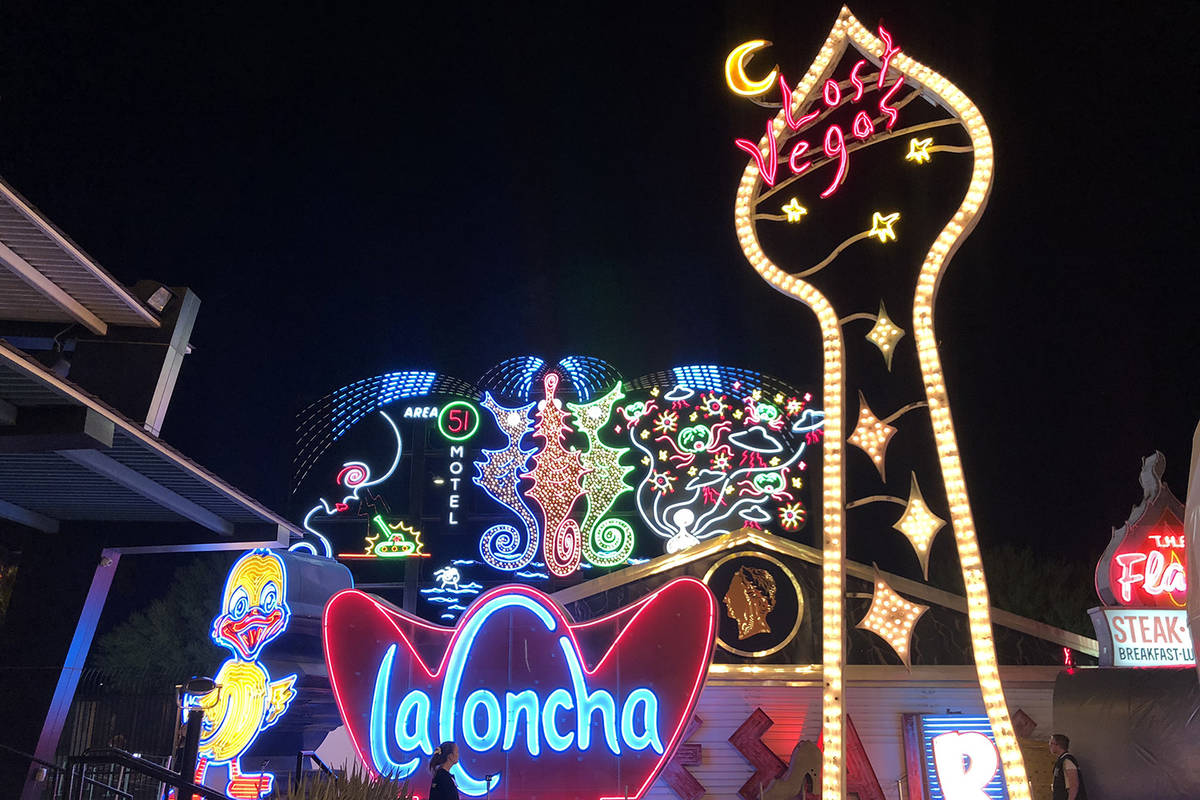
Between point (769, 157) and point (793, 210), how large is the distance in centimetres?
67

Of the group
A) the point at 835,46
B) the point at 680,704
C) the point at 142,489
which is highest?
the point at 835,46

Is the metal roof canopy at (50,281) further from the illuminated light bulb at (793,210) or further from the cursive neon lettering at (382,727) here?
the illuminated light bulb at (793,210)

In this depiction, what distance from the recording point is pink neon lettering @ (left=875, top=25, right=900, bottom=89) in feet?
32.9

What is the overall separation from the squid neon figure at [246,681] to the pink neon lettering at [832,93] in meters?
9.29

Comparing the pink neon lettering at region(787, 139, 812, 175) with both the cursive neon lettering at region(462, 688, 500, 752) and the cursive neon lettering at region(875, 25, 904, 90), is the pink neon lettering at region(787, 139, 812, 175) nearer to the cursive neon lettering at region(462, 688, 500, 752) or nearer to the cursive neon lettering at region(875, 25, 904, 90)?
the cursive neon lettering at region(875, 25, 904, 90)

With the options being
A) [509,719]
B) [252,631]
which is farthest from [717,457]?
[509,719]

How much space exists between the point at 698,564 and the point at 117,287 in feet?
30.0

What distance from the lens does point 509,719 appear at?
10.8 m

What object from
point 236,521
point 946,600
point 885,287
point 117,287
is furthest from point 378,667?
point 946,600

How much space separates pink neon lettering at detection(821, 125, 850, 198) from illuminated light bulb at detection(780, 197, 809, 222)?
30cm

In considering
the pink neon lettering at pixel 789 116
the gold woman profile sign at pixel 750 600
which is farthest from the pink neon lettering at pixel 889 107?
the gold woman profile sign at pixel 750 600

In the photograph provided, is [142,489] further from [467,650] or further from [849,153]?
[849,153]

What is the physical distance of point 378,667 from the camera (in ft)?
36.4

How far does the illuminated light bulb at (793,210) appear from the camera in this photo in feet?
32.5
